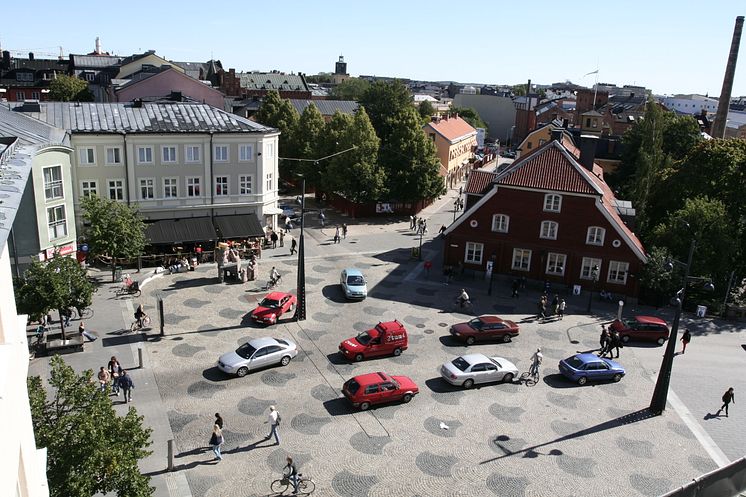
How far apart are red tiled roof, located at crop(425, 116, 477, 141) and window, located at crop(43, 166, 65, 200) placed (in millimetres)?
54762

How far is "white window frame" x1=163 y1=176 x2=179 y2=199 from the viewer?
45.8m

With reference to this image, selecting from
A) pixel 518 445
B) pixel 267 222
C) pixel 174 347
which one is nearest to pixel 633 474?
pixel 518 445

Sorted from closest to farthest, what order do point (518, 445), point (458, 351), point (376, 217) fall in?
point (518, 445), point (458, 351), point (376, 217)

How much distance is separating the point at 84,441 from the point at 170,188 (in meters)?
34.3

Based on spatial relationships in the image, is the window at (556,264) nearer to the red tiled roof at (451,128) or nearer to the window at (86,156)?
the window at (86,156)

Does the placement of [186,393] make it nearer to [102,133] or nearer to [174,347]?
[174,347]

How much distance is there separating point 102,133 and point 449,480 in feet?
113

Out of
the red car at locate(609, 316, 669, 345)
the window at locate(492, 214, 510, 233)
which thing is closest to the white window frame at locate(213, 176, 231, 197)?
the window at locate(492, 214, 510, 233)

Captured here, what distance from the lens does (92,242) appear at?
37.6 m

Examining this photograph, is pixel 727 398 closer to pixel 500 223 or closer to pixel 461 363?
pixel 461 363

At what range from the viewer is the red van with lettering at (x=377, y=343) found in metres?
30.4

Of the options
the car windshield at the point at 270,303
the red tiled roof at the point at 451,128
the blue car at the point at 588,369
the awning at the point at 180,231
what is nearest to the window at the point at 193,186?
the awning at the point at 180,231

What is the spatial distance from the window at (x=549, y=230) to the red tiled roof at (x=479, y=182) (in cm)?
629

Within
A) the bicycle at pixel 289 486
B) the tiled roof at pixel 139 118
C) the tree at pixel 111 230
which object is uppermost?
the tiled roof at pixel 139 118
